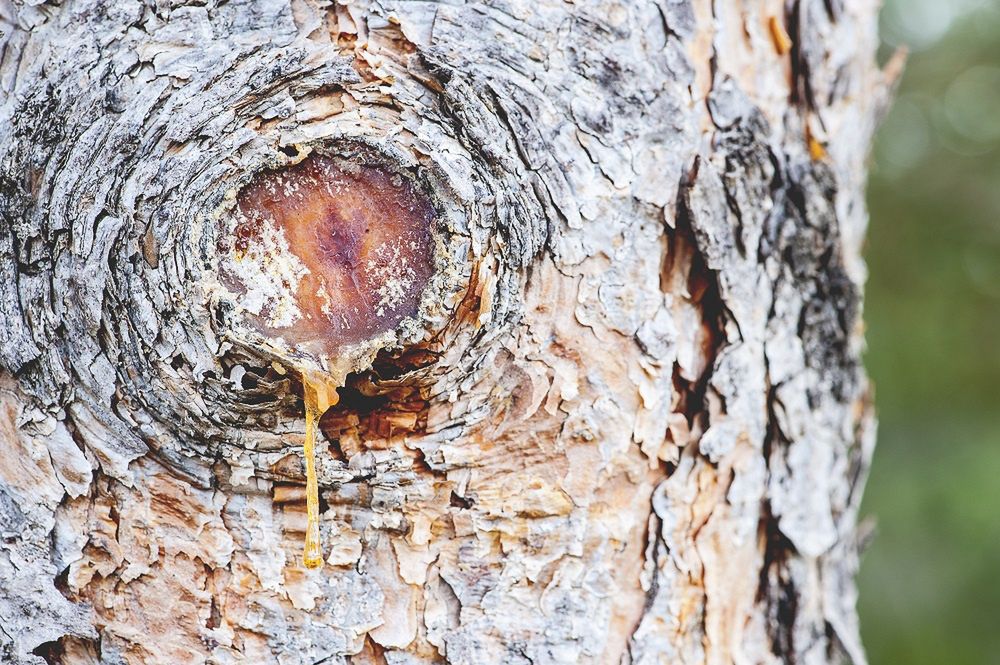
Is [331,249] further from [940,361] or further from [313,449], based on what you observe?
[940,361]

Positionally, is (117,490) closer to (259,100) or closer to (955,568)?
(259,100)

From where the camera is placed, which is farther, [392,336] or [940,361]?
[940,361]

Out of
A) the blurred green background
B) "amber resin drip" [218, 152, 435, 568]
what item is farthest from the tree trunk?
the blurred green background

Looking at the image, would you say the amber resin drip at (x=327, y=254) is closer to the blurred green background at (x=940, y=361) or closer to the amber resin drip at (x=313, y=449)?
the amber resin drip at (x=313, y=449)

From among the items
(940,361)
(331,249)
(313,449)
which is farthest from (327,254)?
(940,361)

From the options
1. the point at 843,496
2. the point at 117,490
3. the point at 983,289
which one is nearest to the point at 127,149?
the point at 117,490

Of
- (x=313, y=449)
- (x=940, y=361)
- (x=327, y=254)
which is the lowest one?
(x=313, y=449)

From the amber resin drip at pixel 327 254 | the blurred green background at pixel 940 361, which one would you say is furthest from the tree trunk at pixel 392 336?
the blurred green background at pixel 940 361
